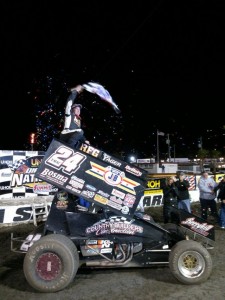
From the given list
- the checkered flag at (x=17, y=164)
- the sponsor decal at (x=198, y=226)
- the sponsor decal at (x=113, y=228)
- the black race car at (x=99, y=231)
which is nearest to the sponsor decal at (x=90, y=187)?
the black race car at (x=99, y=231)

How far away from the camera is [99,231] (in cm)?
477

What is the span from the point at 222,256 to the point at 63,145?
4.16 metres

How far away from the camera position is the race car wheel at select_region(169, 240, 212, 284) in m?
4.69

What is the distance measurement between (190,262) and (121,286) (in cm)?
111

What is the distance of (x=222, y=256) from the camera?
6398 millimetres

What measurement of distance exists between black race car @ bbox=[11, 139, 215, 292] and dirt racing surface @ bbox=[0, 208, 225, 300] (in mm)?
177

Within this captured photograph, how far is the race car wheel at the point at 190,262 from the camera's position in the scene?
15.4ft

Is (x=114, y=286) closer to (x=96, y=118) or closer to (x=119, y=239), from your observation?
(x=119, y=239)

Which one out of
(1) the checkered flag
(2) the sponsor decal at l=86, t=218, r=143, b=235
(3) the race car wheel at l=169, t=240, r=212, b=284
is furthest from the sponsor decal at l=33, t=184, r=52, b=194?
(3) the race car wheel at l=169, t=240, r=212, b=284

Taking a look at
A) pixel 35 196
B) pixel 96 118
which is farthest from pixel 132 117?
pixel 35 196

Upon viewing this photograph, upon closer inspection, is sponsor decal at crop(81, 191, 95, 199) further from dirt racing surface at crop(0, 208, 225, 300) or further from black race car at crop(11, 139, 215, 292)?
dirt racing surface at crop(0, 208, 225, 300)

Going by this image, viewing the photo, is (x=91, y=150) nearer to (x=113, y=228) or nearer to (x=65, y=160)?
(x=65, y=160)

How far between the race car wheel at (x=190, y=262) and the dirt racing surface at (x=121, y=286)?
13 cm

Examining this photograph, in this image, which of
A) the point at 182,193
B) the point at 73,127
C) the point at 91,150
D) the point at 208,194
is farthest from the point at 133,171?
the point at 208,194
